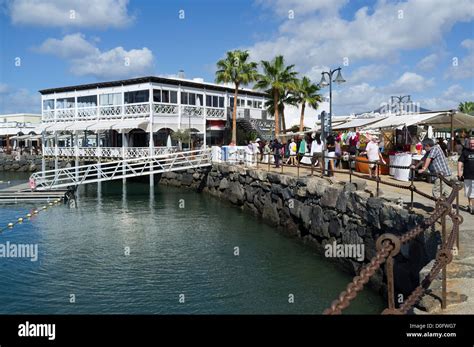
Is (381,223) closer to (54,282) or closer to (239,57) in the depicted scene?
(54,282)

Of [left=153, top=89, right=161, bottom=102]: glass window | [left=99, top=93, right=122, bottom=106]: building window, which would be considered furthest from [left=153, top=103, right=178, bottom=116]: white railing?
[left=99, top=93, right=122, bottom=106]: building window

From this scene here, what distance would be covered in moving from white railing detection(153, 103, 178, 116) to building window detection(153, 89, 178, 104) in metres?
0.63

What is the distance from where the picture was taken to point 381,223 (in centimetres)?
1068

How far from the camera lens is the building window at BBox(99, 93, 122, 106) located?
37594 mm

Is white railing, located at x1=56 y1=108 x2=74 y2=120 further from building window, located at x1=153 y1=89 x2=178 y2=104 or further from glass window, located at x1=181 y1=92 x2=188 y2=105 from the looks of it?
glass window, located at x1=181 y1=92 x2=188 y2=105

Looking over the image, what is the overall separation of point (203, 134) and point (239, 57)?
7.28m

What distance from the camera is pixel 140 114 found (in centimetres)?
3544

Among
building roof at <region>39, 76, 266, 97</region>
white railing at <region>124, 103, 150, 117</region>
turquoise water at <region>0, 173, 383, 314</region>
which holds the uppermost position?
building roof at <region>39, 76, 266, 97</region>

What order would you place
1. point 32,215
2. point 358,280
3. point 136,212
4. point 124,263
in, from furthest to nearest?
1. point 136,212
2. point 32,215
3. point 124,263
4. point 358,280

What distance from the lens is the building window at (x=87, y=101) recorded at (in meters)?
39.9

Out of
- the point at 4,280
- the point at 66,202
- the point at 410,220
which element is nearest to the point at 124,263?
the point at 4,280

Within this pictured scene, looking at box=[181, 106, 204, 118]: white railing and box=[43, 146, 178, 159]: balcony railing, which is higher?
box=[181, 106, 204, 118]: white railing

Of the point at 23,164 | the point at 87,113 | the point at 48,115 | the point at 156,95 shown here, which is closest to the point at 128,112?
the point at 156,95
